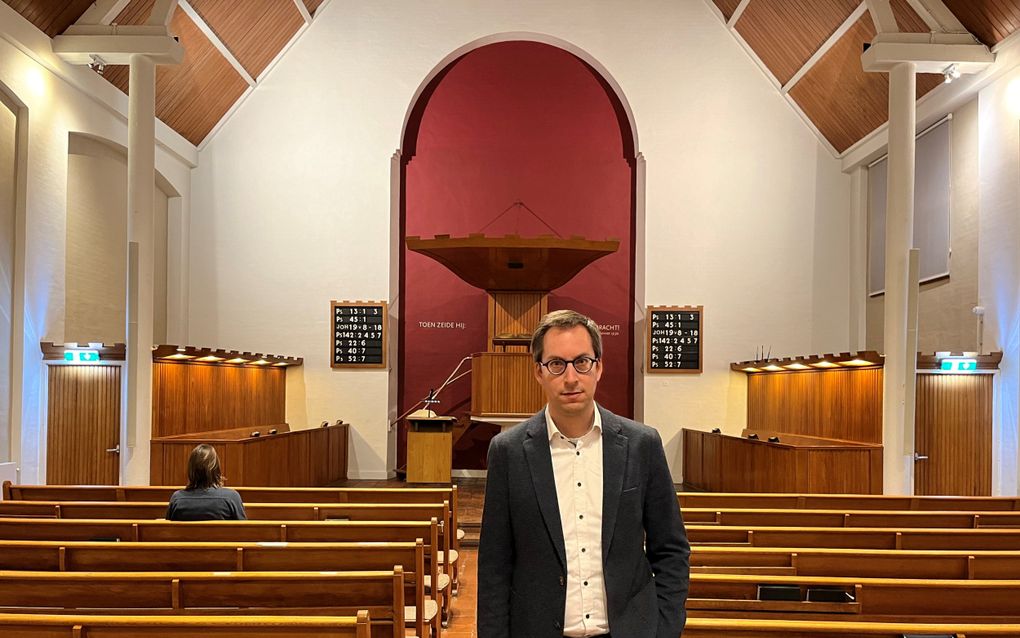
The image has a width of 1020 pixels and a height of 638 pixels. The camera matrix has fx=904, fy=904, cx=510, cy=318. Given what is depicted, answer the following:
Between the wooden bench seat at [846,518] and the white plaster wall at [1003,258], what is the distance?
398 cm

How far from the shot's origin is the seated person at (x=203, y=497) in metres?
4.45

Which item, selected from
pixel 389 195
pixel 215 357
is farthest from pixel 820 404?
pixel 215 357

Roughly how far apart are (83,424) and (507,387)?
4.47m

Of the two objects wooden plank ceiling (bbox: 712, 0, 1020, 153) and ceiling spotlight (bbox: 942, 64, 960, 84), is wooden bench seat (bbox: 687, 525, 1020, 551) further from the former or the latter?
wooden plank ceiling (bbox: 712, 0, 1020, 153)

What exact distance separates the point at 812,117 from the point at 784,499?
7.71 meters

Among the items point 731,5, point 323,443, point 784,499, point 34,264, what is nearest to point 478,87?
point 731,5

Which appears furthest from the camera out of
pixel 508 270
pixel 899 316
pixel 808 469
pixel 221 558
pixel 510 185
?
pixel 510 185

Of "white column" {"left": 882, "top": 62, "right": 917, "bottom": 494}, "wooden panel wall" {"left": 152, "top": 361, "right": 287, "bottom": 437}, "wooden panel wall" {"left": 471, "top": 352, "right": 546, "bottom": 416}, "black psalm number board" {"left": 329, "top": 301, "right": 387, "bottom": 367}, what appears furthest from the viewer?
"black psalm number board" {"left": 329, "top": 301, "right": 387, "bottom": 367}

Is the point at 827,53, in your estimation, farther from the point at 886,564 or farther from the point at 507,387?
the point at 886,564

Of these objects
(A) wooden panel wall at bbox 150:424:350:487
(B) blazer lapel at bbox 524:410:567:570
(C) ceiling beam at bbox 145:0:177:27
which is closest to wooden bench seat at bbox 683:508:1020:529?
(B) blazer lapel at bbox 524:410:567:570

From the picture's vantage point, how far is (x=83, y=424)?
30.6 ft

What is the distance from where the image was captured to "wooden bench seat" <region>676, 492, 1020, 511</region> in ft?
19.2

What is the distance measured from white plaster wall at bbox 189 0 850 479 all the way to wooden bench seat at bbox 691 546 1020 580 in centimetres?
842

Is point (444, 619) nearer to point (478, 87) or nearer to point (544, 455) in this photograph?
point (544, 455)
